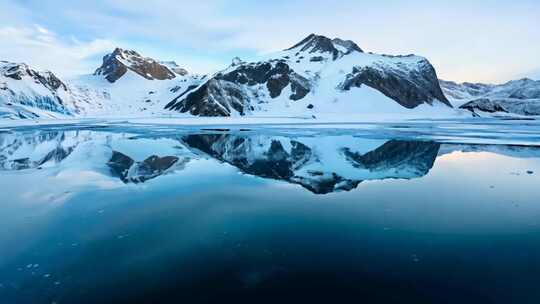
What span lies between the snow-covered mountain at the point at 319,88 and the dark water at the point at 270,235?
4172 inches

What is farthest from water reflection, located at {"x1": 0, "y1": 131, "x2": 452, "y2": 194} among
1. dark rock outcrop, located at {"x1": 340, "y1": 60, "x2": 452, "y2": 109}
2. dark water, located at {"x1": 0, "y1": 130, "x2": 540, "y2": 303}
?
dark rock outcrop, located at {"x1": 340, "y1": 60, "x2": 452, "y2": 109}

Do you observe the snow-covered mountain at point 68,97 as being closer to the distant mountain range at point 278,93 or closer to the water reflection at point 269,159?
the distant mountain range at point 278,93

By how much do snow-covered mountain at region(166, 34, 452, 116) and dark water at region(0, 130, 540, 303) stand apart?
105974mm

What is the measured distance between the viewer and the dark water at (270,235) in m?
7.27

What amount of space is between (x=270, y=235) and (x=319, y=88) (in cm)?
15938

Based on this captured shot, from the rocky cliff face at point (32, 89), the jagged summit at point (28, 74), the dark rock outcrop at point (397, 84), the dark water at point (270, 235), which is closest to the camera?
the dark water at point (270, 235)

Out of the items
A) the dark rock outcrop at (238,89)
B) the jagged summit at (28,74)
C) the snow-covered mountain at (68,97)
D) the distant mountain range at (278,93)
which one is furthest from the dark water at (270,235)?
the jagged summit at (28,74)

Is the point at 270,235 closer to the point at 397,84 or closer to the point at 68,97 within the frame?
the point at 397,84

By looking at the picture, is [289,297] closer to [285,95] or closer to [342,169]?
[342,169]

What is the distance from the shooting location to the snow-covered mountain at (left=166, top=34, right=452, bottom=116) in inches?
5389

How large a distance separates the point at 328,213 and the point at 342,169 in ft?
30.3

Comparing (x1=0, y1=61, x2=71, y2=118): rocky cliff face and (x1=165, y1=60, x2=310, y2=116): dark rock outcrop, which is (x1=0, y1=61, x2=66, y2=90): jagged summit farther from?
(x1=165, y1=60, x2=310, y2=116): dark rock outcrop

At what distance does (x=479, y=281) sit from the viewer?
7496 millimetres

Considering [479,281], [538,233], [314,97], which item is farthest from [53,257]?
[314,97]
